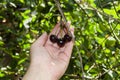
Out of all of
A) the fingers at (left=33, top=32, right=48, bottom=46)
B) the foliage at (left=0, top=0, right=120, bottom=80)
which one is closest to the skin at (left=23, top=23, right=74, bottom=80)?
the fingers at (left=33, top=32, right=48, bottom=46)

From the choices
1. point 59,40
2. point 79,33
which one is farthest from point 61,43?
point 79,33

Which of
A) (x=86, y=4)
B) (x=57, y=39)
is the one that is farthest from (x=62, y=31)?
(x=86, y=4)

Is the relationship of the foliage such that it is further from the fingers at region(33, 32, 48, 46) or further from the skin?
the fingers at region(33, 32, 48, 46)

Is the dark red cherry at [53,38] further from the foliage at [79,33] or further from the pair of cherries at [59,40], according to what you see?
the foliage at [79,33]

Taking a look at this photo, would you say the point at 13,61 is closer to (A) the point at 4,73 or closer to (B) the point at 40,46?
(A) the point at 4,73

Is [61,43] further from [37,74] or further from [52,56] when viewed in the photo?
[37,74]
